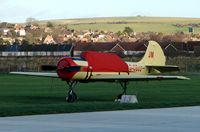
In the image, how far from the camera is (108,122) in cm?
1888

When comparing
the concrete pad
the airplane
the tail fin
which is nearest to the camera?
the concrete pad

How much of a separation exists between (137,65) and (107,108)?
1276 centimetres

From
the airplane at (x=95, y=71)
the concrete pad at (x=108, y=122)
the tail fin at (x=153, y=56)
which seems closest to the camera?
the concrete pad at (x=108, y=122)

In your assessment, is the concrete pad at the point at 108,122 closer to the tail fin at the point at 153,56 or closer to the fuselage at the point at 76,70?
the fuselage at the point at 76,70

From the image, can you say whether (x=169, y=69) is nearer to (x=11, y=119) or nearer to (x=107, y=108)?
(x=107, y=108)

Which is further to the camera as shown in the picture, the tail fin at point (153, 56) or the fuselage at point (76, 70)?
the tail fin at point (153, 56)

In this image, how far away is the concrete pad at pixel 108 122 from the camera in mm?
17109

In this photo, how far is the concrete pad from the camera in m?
17.1

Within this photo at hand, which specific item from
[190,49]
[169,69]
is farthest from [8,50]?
[169,69]

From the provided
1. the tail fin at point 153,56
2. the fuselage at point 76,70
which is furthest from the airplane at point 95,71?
the tail fin at point 153,56

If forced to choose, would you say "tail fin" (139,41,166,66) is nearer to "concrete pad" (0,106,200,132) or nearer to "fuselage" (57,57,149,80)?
"fuselage" (57,57,149,80)

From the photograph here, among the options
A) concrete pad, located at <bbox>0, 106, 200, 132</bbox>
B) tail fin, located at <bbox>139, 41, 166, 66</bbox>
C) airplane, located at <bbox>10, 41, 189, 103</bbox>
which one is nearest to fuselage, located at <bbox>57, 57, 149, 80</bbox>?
airplane, located at <bbox>10, 41, 189, 103</bbox>

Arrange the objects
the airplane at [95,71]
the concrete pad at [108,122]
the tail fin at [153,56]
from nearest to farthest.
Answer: the concrete pad at [108,122] → the airplane at [95,71] → the tail fin at [153,56]

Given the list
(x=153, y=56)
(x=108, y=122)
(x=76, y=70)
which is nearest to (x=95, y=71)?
(x=76, y=70)
